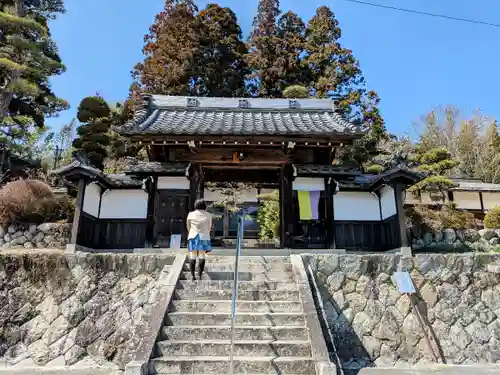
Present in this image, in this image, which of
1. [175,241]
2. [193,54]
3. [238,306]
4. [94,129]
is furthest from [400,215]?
[193,54]

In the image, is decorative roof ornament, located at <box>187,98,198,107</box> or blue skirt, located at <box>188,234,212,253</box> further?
decorative roof ornament, located at <box>187,98,198,107</box>

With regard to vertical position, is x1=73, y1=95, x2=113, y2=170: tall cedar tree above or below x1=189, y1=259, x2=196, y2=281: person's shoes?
above

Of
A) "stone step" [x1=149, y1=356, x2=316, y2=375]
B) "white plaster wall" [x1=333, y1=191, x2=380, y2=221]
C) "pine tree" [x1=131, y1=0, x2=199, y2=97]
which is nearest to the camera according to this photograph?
"stone step" [x1=149, y1=356, x2=316, y2=375]

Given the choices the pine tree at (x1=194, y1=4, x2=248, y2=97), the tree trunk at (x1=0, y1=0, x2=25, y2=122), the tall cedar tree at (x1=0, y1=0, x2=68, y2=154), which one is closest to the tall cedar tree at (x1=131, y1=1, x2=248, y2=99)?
the pine tree at (x1=194, y1=4, x2=248, y2=97)

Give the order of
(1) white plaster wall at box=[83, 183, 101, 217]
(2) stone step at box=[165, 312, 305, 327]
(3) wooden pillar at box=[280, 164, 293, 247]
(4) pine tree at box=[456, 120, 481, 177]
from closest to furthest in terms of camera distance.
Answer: (2) stone step at box=[165, 312, 305, 327], (1) white plaster wall at box=[83, 183, 101, 217], (3) wooden pillar at box=[280, 164, 293, 247], (4) pine tree at box=[456, 120, 481, 177]

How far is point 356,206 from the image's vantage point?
36.6ft

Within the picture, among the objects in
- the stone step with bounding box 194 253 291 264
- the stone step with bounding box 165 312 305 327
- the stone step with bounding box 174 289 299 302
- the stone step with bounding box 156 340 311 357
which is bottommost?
the stone step with bounding box 156 340 311 357

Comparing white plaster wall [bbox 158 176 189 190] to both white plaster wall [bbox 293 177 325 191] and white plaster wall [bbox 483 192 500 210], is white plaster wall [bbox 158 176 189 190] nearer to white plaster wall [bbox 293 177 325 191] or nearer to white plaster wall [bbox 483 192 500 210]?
white plaster wall [bbox 293 177 325 191]

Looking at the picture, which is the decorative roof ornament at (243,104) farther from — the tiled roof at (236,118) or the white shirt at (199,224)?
the white shirt at (199,224)

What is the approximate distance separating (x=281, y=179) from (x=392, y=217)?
3.43m

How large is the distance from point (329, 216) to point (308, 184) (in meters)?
1.16

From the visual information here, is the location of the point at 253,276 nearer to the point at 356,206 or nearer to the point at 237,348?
the point at 237,348

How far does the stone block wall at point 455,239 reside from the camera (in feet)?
46.6

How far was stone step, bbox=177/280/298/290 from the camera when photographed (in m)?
6.56
